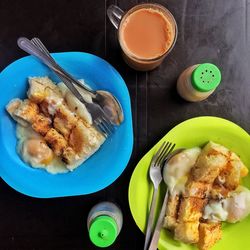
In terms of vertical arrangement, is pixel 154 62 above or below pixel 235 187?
above

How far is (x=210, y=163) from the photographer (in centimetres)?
101

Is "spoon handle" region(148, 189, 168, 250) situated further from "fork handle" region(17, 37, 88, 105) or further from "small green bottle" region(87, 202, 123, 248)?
"fork handle" region(17, 37, 88, 105)

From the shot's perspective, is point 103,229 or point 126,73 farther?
point 126,73

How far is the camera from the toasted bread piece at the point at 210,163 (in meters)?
1.02

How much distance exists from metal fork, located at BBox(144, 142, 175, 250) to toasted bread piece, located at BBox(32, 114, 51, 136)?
0.28m

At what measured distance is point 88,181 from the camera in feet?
3.38

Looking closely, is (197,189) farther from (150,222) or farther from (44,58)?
(44,58)

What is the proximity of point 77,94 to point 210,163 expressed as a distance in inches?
14.5

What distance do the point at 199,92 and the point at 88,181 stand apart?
35cm

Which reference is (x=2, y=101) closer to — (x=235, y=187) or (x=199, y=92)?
(x=199, y=92)

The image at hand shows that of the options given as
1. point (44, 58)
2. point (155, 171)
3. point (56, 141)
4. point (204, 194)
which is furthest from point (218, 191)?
point (44, 58)

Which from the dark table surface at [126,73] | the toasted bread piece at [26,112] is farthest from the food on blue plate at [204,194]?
the toasted bread piece at [26,112]

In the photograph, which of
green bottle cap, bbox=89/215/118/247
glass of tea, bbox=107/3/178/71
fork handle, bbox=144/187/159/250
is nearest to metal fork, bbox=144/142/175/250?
fork handle, bbox=144/187/159/250

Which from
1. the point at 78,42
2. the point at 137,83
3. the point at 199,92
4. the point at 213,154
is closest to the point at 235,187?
the point at 213,154
